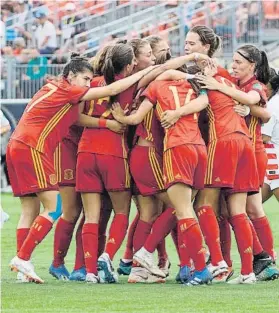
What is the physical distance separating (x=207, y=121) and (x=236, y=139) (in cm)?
36

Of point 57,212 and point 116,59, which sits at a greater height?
point 116,59

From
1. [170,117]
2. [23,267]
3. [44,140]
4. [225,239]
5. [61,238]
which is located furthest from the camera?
[225,239]

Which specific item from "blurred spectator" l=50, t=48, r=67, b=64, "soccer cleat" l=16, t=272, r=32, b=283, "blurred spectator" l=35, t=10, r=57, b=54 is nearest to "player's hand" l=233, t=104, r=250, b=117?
"soccer cleat" l=16, t=272, r=32, b=283

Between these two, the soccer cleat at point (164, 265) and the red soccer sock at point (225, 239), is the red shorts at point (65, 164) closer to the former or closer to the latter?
the soccer cleat at point (164, 265)

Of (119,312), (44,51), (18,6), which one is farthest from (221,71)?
(18,6)

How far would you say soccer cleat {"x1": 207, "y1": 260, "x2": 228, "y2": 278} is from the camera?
31.3ft

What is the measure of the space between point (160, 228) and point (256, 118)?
4.17ft

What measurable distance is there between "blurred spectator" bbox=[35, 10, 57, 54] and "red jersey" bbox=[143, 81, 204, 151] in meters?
14.5

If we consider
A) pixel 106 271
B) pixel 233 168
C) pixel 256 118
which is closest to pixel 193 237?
pixel 233 168

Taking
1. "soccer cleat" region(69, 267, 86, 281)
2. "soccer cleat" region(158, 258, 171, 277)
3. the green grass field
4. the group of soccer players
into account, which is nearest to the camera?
the green grass field

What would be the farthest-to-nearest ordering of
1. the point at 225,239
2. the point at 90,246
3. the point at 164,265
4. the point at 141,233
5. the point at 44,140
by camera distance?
1. the point at 164,265
2. the point at 225,239
3. the point at 141,233
4. the point at 90,246
5. the point at 44,140

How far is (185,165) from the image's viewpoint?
925 centimetres

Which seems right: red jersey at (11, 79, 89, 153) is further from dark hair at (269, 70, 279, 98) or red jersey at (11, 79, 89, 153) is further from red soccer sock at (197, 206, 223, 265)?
dark hair at (269, 70, 279, 98)

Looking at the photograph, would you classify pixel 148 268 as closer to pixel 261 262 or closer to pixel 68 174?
pixel 261 262
